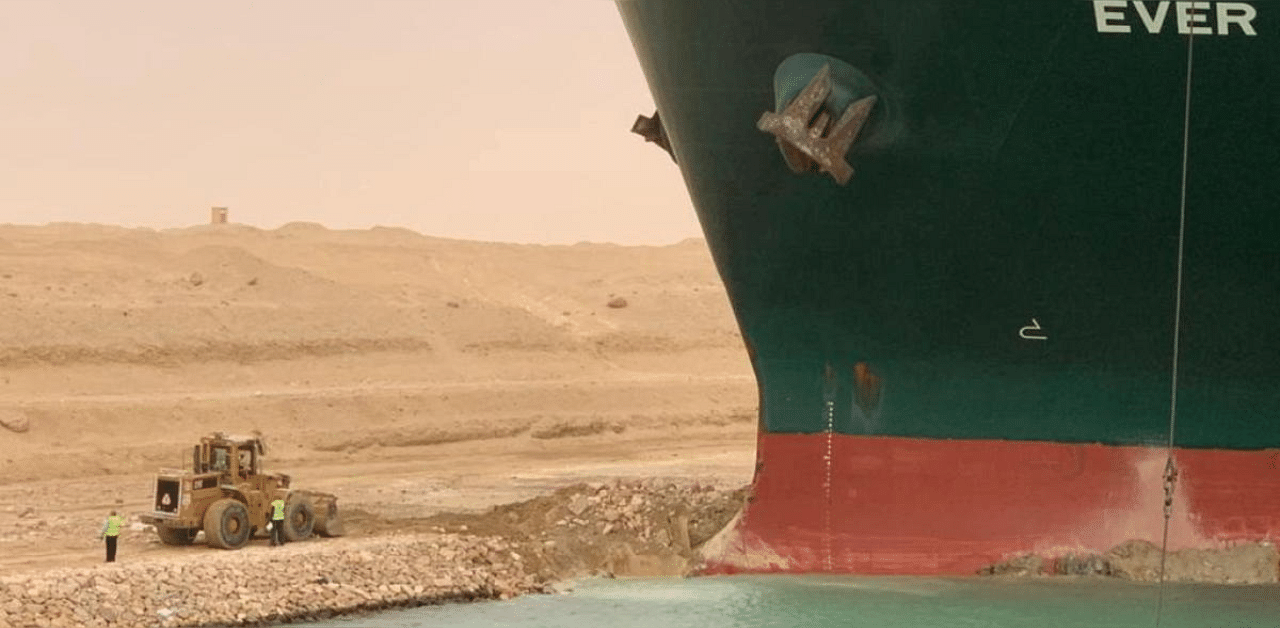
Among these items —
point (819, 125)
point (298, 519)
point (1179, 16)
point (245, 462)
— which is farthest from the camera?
point (245, 462)

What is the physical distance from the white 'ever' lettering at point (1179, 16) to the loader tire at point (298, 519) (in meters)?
8.91

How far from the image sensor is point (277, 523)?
2075 centimetres

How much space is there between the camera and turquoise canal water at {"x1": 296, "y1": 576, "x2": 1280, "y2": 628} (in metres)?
17.2

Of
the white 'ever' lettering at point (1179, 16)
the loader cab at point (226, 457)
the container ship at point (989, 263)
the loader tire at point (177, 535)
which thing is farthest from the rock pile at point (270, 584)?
the white 'ever' lettering at point (1179, 16)

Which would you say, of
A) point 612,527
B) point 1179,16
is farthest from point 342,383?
point 1179,16

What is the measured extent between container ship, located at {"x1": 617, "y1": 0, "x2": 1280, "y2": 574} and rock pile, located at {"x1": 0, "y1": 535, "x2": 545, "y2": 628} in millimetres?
2186

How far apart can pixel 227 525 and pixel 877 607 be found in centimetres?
653

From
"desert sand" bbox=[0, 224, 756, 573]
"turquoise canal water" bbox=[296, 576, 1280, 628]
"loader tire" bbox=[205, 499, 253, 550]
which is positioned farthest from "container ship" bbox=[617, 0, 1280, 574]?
"desert sand" bbox=[0, 224, 756, 573]

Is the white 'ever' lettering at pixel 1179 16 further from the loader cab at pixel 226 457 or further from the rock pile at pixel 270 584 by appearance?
the loader cab at pixel 226 457

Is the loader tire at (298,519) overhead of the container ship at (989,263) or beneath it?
beneath

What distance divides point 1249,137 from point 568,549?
7.05 metres

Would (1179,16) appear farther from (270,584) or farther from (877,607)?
(270,584)

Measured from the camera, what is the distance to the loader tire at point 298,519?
21.0 metres

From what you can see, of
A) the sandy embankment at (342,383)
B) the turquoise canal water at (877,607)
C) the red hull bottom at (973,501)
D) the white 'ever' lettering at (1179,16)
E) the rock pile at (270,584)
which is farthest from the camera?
the sandy embankment at (342,383)
